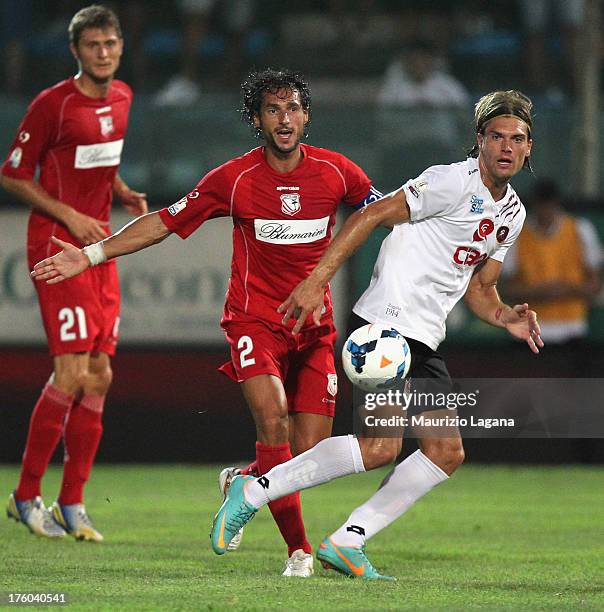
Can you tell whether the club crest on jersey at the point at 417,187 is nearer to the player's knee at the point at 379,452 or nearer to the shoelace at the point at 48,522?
the player's knee at the point at 379,452

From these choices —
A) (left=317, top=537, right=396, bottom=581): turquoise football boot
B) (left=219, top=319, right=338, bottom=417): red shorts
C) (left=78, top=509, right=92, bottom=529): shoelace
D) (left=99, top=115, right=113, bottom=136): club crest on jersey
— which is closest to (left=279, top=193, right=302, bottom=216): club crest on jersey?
(left=219, top=319, right=338, bottom=417): red shorts

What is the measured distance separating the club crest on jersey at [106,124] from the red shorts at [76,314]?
2.38 ft

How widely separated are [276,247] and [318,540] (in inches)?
70.2

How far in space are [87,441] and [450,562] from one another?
2129 millimetres

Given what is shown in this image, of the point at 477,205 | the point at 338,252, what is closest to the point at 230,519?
the point at 338,252

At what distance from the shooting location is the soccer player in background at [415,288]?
223 inches

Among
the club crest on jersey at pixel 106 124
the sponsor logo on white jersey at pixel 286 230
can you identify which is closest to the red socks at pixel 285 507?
the sponsor logo on white jersey at pixel 286 230

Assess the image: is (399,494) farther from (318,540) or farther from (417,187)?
(318,540)

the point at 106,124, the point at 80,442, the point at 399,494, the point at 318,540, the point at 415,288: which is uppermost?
the point at 106,124

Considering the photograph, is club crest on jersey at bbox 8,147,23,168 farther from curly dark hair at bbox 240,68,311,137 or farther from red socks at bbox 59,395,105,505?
curly dark hair at bbox 240,68,311,137

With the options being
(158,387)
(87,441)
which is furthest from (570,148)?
(87,441)

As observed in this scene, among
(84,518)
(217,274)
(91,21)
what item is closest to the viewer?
(84,518)

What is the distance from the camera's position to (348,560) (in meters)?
5.62

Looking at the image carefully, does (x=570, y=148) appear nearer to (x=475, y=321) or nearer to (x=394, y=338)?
(x=475, y=321)
